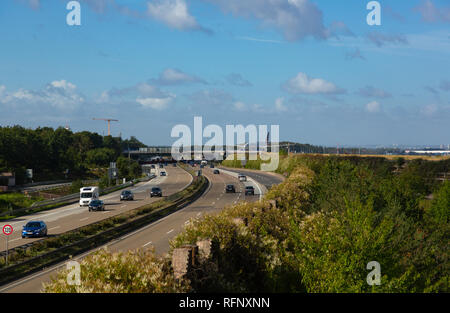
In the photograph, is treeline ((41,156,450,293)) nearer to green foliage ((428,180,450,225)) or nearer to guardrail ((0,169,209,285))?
guardrail ((0,169,209,285))

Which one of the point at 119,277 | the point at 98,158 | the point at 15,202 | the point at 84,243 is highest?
the point at 119,277

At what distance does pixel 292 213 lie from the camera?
25.1 metres

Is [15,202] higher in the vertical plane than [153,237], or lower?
lower

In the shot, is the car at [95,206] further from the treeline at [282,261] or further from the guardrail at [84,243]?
the treeline at [282,261]

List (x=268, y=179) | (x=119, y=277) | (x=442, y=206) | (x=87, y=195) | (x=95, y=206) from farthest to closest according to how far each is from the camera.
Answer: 1. (x=268, y=179)
2. (x=442, y=206)
3. (x=87, y=195)
4. (x=95, y=206)
5. (x=119, y=277)

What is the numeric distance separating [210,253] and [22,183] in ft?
335

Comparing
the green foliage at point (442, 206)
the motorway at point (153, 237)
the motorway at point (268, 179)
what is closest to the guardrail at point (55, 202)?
the motorway at point (153, 237)

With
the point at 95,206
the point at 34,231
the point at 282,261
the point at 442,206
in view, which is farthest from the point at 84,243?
the point at 442,206

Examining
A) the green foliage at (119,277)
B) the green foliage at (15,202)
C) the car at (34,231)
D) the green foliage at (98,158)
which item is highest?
the green foliage at (119,277)

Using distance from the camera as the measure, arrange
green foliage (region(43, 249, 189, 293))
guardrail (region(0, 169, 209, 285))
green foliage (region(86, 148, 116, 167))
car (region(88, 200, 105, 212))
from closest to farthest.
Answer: green foliage (region(43, 249, 189, 293)) < guardrail (region(0, 169, 209, 285)) < car (region(88, 200, 105, 212)) < green foliage (region(86, 148, 116, 167))

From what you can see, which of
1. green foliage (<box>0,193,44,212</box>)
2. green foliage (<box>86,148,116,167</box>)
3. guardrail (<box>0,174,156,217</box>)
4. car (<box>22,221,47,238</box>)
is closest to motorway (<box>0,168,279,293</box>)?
car (<box>22,221,47,238</box>)

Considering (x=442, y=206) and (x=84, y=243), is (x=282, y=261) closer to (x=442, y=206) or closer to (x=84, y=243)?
(x=84, y=243)

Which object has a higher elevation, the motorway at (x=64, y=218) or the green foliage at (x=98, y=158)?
the green foliage at (x=98, y=158)

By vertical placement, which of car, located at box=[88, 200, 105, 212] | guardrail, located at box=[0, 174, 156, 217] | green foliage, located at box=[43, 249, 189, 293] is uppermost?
green foliage, located at box=[43, 249, 189, 293]
